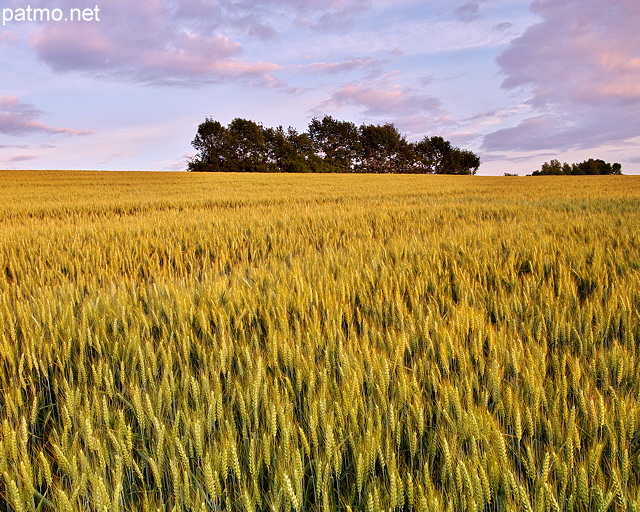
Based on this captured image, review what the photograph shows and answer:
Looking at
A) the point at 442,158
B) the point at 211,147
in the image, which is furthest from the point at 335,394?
the point at 442,158

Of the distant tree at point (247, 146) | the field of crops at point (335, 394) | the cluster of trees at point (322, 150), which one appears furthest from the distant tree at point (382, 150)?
the field of crops at point (335, 394)

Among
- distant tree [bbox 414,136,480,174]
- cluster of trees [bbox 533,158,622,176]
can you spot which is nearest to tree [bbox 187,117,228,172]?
distant tree [bbox 414,136,480,174]

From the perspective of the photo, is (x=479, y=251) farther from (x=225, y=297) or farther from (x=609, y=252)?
(x=225, y=297)

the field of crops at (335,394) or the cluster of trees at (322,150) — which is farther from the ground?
the cluster of trees at (322,150)

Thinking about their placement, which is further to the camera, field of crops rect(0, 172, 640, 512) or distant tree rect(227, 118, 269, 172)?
distant tree rect(227, 118, 269, 172)

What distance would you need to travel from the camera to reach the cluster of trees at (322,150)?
56.1m

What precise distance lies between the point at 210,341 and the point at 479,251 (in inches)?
81.6

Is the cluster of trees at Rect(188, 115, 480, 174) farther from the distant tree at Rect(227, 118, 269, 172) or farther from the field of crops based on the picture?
the field of crops

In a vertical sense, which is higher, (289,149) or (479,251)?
(289,149)

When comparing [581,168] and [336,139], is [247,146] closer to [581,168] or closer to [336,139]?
[336,139]

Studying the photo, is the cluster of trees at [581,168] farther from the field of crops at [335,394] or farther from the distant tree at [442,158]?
the field of crops at [335,394]

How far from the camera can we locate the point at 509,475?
0.77m

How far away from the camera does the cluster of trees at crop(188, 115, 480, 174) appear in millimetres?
56062

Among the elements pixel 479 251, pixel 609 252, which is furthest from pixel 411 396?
pixel 609 252
